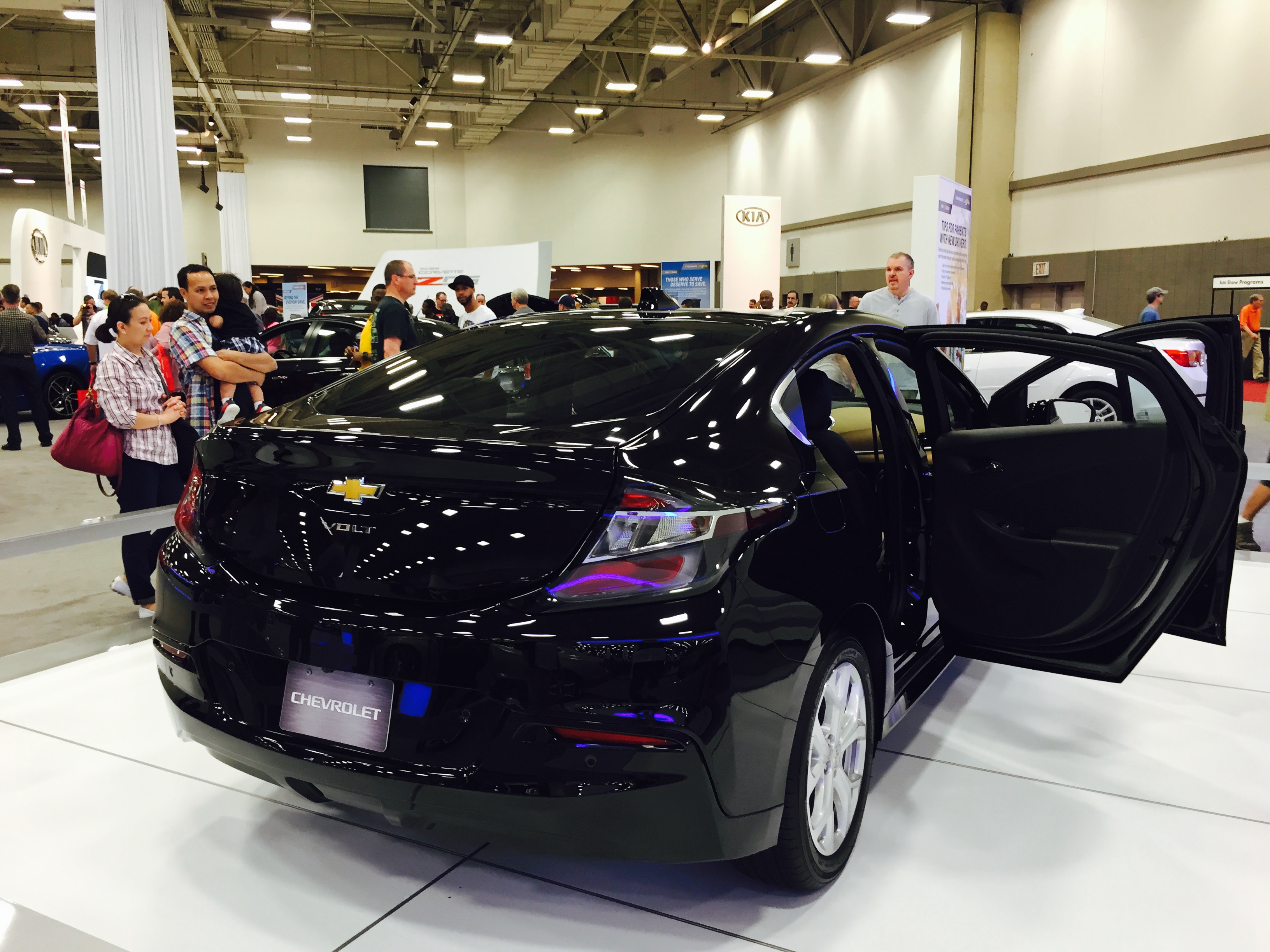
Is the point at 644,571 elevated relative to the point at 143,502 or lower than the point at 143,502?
elevated

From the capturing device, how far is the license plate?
1.76 metres

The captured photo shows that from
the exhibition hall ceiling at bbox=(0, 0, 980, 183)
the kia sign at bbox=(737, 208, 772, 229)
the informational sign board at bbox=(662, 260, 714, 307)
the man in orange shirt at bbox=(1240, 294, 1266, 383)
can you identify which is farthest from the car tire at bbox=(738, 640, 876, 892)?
the informational sign board at bbox=(662, 260, 714, 307)

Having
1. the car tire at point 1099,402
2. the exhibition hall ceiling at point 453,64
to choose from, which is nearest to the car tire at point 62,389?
the exhibition hall ceiling at point 453,64

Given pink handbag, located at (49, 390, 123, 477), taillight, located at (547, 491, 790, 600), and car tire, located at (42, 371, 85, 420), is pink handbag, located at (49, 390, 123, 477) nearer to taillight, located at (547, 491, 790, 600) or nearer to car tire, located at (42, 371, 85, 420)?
taillight, located at (547, 491, 790, 600)

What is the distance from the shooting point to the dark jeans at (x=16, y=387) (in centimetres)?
995

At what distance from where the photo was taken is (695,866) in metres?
2.22

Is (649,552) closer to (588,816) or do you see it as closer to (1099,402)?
(588,816)

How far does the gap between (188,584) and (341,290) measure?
29.2 m

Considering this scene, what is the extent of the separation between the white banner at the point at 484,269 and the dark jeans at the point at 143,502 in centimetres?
1086

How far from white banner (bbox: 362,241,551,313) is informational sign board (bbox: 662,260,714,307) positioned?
16.6ft

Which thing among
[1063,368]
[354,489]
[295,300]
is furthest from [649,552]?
[295,300]

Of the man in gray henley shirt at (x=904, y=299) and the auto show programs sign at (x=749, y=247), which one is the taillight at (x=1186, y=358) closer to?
the man in gray henley shirt at (x=904, y=299)

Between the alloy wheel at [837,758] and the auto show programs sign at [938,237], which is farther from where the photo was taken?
the auto show programs sign at [938,237]

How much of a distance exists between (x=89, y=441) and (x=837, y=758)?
3393mm
